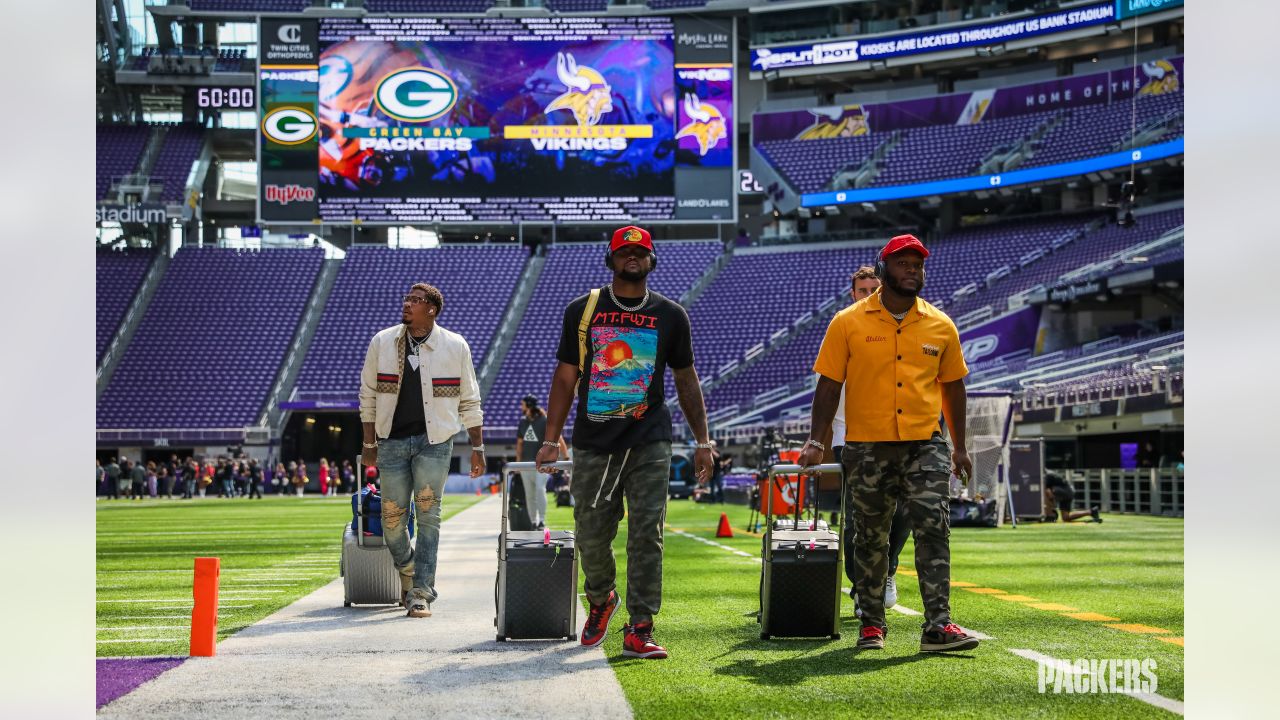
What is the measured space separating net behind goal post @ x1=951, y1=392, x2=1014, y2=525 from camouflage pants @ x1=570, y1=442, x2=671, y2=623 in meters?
13.8

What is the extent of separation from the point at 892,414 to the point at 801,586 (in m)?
1.06

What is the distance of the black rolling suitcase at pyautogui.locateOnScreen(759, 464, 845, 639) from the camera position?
695 centimetres

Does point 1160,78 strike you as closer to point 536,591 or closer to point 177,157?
point 177,157

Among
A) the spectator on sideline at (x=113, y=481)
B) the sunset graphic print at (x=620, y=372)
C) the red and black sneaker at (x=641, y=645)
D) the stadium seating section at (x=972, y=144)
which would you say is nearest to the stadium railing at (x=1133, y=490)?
the sunset graphic print at (x=620, y=372)

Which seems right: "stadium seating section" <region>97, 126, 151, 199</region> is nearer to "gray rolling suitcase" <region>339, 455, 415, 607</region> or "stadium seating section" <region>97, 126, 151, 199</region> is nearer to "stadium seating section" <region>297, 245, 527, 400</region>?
"stadium seating section" <region>297, 245, 527, 400</region>

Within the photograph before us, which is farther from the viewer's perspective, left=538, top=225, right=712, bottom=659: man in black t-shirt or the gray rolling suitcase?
the gray rolling suitcase

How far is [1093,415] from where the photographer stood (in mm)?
30750

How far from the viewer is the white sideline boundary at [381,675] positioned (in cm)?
503

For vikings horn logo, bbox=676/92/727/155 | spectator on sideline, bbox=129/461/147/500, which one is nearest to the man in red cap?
spectator on sideline, bbox=129/461/147/500

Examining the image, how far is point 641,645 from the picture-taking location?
6.36 m

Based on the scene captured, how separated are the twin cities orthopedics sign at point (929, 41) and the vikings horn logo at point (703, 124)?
25.7ft

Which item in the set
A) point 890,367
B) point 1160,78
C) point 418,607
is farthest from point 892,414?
point 1160,78
